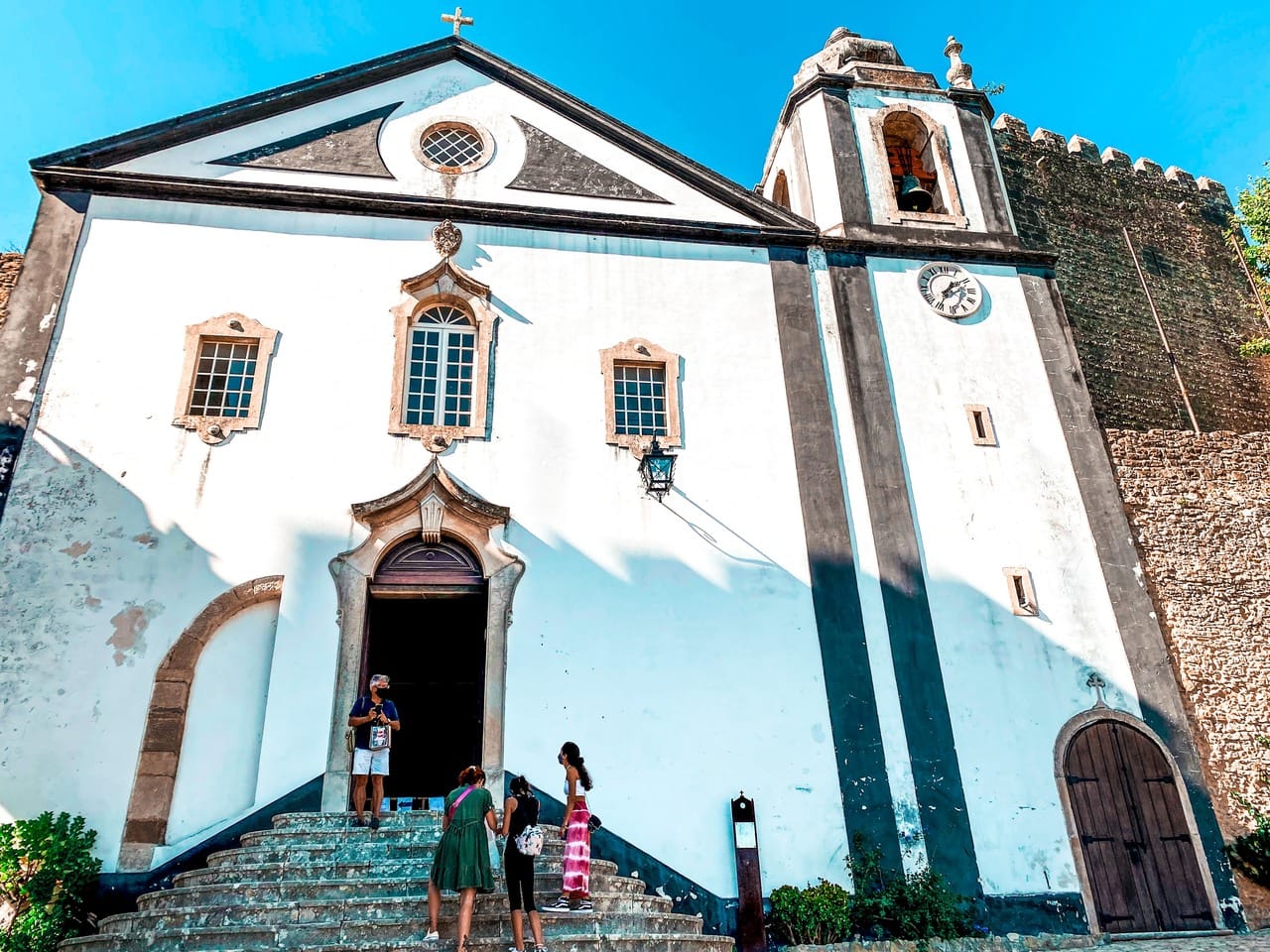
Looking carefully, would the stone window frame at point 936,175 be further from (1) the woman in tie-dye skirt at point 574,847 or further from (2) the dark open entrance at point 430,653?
(1) the woman in tie-dye skirt at point 574,847

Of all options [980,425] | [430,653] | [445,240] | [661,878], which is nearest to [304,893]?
[661,878]

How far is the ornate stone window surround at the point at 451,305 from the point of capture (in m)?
9.99

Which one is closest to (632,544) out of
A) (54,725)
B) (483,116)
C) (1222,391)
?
(54,725)

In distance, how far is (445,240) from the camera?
1102 cm

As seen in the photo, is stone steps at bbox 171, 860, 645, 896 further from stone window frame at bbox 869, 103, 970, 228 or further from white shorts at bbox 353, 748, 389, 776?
stone window frame at bbox 869, 103, 970, 228

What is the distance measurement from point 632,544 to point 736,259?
4251 mm

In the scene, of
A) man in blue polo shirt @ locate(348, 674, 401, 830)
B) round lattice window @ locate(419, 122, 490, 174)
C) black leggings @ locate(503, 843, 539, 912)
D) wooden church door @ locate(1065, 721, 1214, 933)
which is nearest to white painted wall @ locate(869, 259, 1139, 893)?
wooden church door @ locate(1065, 721, 1214, 933)

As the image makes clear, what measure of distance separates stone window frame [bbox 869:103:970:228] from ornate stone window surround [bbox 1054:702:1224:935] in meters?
6.63

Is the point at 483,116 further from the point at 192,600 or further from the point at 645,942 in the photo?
the point at 645,942

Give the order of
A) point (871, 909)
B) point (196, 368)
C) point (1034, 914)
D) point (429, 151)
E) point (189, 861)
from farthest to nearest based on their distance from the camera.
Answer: point (429, 151)
point (196, 368)
point (1034, 914)
point (871, 909)
point (189, 861)

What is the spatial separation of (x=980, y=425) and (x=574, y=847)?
281 inches

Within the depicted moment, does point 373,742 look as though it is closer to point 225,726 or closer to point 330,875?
point 330,875

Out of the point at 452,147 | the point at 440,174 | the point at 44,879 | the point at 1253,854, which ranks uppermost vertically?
the point at 452,147

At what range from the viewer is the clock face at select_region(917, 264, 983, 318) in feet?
39.4
